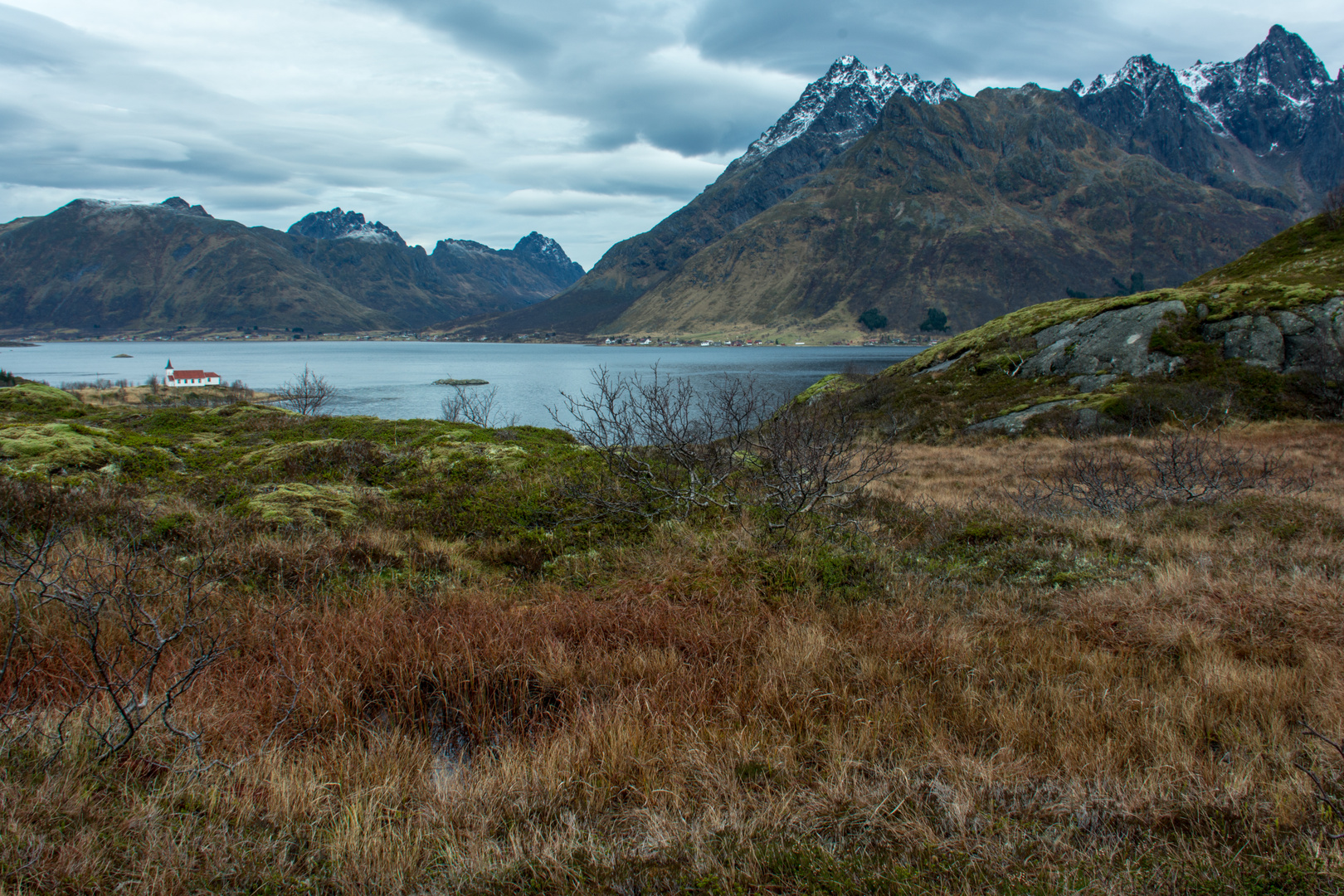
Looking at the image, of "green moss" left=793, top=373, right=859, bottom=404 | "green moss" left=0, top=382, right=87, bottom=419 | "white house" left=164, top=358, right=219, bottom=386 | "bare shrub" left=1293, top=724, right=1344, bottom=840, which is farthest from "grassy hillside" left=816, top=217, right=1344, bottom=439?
"white house" left=164, top=358, right=219, bottom=386

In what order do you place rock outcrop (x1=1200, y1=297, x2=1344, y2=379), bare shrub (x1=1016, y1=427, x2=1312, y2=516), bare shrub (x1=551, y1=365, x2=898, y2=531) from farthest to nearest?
rock outcrop (x1=1200, y1=297, x2=1344, y2=379)
bare shrub (x1=1016, y1=427, x2=1312, y2=516)
bare shrub (x1=551, y1=365, x2=898, y2=531)

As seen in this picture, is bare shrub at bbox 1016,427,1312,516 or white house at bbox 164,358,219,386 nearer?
bare shrub at bbox 1016,427,1312,516

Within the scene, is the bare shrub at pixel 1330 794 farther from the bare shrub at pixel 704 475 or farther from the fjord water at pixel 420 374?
the fjord water at pixel 420 374

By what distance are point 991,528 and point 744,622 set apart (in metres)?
4.89

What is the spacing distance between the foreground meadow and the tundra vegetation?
2 centimetres

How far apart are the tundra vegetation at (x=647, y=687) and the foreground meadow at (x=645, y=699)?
Answer: 25 millimetres

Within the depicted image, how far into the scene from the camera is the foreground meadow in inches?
105

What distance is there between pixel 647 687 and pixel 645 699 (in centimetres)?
19

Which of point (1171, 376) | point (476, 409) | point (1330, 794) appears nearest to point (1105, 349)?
point (1171, 376)

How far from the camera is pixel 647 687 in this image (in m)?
4.27

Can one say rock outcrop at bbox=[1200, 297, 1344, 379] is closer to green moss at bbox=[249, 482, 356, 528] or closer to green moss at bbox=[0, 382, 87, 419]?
green moss at bbox=[249, 482, 356, 528]

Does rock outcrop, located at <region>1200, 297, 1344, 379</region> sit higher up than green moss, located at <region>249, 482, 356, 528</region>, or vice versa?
rock outcrop, located at <region>1200, 297, 1344, 379</region>

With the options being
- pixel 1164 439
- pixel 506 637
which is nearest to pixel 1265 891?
pixel 506 637

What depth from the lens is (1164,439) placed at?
19.0 metres
